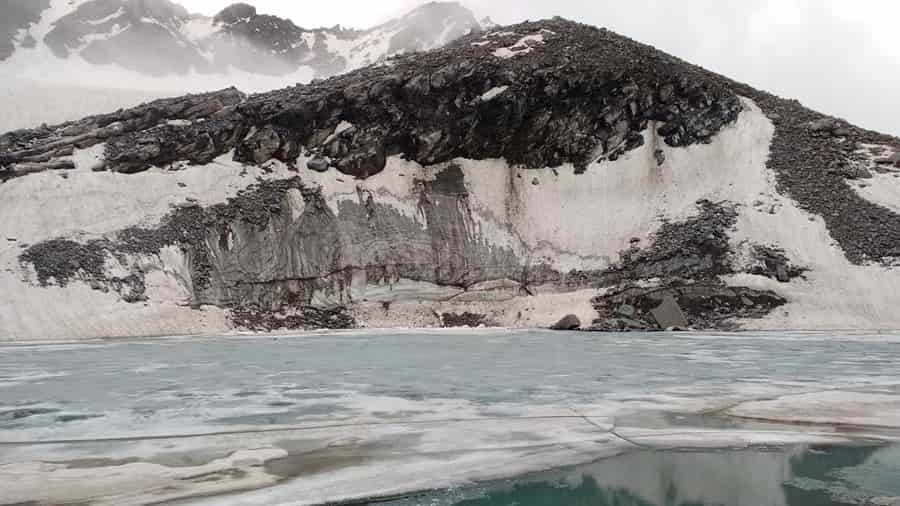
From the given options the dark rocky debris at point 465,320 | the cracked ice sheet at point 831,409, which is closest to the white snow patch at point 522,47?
the dark rocky debris at point 465,320

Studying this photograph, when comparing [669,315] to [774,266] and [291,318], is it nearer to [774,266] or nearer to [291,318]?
[774,266]

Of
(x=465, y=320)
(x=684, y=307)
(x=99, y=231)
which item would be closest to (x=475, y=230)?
(x=465, y=320)

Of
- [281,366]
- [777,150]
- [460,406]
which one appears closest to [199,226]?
[281,366]

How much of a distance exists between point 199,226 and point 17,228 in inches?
308

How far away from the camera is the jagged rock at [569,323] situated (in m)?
29.7

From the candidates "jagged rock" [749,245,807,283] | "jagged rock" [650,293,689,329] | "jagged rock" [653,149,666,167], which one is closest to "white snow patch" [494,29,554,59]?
"jagged rock" [653,149,666,167]

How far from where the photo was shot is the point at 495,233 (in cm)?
3678

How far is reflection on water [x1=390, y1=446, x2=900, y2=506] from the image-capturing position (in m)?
5.16

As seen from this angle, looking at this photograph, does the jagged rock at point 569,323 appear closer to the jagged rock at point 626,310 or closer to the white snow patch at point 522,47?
the jagged rock at point 626,310

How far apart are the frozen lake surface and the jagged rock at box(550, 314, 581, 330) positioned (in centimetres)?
1381

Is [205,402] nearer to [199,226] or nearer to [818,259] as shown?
[199,226]

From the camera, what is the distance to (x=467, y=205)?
124 ft

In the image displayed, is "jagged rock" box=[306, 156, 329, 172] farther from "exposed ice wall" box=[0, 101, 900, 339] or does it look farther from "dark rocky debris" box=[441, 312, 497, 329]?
"dark rocky debris" box=[441, 312, 497, 329]

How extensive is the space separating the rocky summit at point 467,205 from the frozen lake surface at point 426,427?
581 inches
